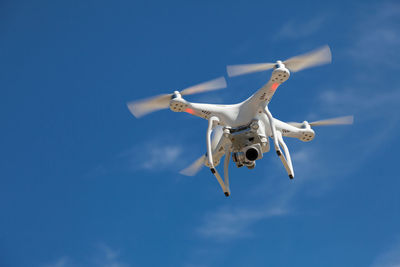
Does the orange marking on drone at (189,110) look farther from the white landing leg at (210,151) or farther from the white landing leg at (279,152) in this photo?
the white landing leg at (279,152)

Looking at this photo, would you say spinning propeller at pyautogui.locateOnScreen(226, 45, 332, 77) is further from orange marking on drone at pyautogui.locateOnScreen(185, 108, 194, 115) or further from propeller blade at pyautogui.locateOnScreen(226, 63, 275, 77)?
orange marking on drone at pyautogui.locateOnScreen(185, 108, 194, 115)

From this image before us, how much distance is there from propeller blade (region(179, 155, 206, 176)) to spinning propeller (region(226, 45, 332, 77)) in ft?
26.2

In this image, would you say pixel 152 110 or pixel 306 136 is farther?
pixel 306 136

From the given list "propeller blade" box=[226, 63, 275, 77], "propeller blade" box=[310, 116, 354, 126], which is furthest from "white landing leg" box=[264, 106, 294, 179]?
"propeller blade" box=[310, 116, 354, 126]

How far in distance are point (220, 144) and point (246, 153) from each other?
2.56m

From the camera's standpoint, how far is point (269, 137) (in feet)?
153

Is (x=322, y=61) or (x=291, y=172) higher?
(x=322, y=61)

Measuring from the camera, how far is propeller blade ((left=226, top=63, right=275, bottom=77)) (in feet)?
143

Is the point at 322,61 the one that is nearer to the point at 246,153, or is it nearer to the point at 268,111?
the point at 268,111

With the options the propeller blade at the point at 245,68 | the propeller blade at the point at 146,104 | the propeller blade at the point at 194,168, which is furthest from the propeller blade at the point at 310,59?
the propeller blade at the point at 194,168

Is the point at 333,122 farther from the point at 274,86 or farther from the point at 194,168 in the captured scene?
the point at 194,168

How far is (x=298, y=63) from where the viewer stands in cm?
4444

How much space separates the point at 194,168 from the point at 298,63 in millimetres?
10654

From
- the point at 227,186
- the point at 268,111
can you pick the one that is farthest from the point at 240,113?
the point at 227,186
